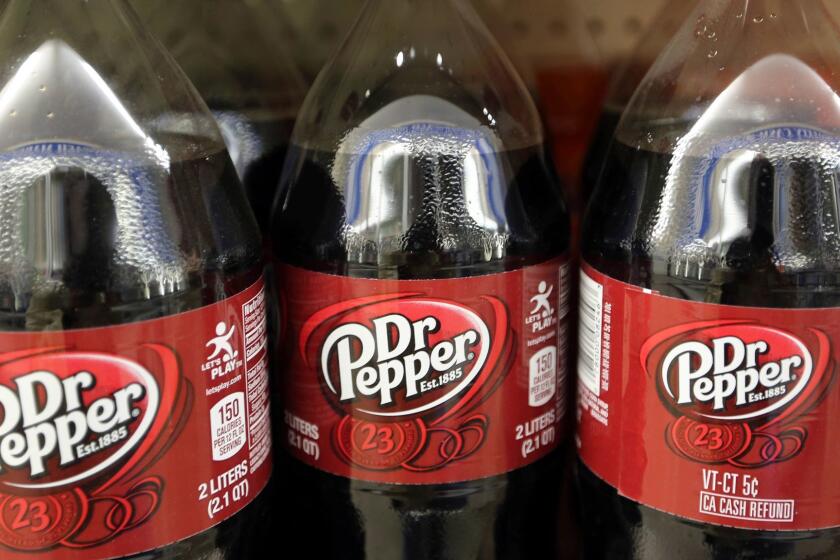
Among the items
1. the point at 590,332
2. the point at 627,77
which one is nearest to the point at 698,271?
the point at 590,332

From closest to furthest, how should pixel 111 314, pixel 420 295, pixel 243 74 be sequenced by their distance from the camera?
pixel 111 314, pixel 420 295, pixel 243 74

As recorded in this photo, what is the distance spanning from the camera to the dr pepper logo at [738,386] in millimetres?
A: 894

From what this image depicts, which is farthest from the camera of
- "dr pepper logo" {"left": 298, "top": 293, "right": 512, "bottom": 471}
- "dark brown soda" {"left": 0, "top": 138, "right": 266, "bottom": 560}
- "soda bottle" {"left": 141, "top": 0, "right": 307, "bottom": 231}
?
"soda bottle" {"left": 141, "top": 0, "right": 307, "bottom": 231}

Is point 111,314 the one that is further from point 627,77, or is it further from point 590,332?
point 627,77

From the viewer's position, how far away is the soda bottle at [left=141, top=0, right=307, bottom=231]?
117 centimetres

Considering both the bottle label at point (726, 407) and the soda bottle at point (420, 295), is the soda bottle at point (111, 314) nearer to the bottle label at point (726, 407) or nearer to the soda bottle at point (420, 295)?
the soda bottle at point (420, 295)

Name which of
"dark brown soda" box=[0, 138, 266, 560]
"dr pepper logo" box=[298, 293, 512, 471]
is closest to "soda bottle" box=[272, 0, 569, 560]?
"dr pepper logo" box=[298, 293, 512, 471]

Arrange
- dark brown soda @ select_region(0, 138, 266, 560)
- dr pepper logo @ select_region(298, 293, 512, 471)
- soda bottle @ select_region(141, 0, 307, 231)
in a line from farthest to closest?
soda bottle @ select_region(141, 0, 307, 231) → dr pepper logo @ select_region(298, 293, 512, 471) → dark brown soda @ select_region(0, 138, 266, 560)

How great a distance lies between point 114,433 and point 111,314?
10cm

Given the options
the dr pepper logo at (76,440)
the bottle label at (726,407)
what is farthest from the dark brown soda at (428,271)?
the dr pepper logo at (76,440)

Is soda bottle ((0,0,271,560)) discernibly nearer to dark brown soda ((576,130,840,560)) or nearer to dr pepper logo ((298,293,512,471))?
dr pepper logo ((298,293,512,471))

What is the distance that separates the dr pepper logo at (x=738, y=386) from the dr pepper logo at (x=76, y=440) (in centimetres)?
46

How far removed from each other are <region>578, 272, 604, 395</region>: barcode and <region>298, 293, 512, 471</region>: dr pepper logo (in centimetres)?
9

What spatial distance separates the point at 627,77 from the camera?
4.24 ft
